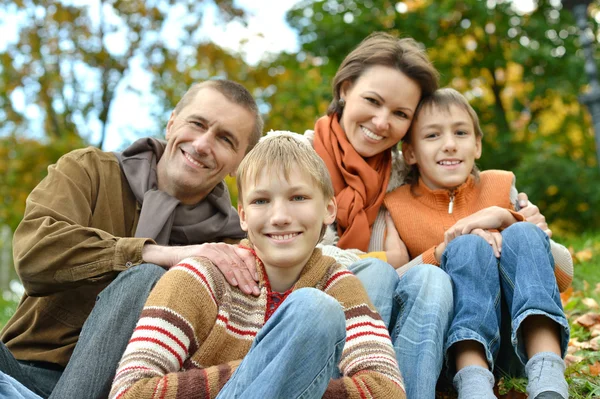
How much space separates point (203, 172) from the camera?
10.6ft

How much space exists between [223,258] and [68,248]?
2.19 ft

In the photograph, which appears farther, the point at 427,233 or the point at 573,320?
the point at 573,320

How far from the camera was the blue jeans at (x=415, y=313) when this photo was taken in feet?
8.30

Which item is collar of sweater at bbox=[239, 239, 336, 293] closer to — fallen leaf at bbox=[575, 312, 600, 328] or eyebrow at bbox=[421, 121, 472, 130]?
eyebrow at bbox=[421, 121, 472, 130]

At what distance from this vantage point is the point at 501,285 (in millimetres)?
2887

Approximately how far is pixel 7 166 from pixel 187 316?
10.1 m

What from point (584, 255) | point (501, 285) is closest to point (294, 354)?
point (501, 285)

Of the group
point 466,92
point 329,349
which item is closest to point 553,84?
point 466,92

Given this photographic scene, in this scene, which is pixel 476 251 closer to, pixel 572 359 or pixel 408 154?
pixel 408 154

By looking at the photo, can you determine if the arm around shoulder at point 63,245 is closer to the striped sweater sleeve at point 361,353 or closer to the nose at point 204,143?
the nose at point 204,143

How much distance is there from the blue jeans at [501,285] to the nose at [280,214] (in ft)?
2.75

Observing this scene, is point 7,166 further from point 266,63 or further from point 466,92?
point 466,92

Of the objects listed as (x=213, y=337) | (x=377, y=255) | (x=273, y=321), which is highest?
(x=377, y=255)

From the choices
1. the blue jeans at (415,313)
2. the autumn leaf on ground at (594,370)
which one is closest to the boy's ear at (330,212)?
the blue jeans at (415,313)
